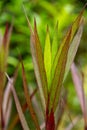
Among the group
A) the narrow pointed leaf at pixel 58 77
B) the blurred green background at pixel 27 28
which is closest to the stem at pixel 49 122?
the narrow pointed leaf at pixel 58 77

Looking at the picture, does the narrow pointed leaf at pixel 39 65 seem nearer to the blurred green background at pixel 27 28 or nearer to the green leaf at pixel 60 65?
the green leaf at pixel 60 65

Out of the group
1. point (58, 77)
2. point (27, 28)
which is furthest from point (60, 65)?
point (27, 28)

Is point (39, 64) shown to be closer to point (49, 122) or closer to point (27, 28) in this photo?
point (49, 122)

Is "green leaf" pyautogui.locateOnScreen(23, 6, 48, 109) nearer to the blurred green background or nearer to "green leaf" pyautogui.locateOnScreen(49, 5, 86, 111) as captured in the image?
"green leaf" pyautogui.locateOnScreen(49, 5, 86, 111)

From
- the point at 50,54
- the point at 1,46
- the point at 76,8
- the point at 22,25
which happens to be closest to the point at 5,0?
the point at 22,25

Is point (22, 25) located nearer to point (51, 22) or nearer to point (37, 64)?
point (51, 22)

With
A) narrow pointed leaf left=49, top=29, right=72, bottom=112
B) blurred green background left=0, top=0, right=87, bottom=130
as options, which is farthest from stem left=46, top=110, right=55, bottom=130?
blurred green background left=0, top=0, right=87, bottom=130

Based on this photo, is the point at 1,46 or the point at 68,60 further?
the point at 1,46

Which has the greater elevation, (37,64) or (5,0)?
(37,64)
